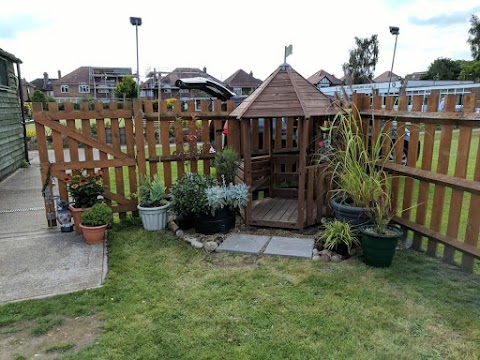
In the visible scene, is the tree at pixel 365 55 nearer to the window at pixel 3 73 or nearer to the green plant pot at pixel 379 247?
the window at pixel 3 73

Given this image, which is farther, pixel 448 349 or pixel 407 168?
pixel 407 168

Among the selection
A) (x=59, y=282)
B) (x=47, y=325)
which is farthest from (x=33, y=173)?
(x=47, y=325)

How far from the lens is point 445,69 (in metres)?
45.8

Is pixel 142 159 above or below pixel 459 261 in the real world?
above

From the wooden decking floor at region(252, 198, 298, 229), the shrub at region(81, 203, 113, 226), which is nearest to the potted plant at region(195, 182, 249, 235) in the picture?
the wooden decking floor at region(252, 198, 298, 229)

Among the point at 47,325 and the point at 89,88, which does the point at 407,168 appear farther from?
the point at 89,88

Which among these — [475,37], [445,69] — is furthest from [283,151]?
[445,69]

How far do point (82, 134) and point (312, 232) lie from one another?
321cm

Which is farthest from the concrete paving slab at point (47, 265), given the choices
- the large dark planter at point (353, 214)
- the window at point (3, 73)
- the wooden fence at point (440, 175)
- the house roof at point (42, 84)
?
the house roof at point (42, 84)

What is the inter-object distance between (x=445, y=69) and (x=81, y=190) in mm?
53148

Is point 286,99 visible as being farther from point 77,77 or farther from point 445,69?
point 77,77

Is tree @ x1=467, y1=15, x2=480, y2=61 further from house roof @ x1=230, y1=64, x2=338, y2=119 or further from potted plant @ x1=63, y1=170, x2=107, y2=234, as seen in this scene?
potted plant @ x1=63, y1=170, x2=107, y2=234

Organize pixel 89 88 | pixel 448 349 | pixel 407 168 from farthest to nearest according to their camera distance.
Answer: pixel 89 88
pixel 407 168
pixel 448 349

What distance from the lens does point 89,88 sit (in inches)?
2163
